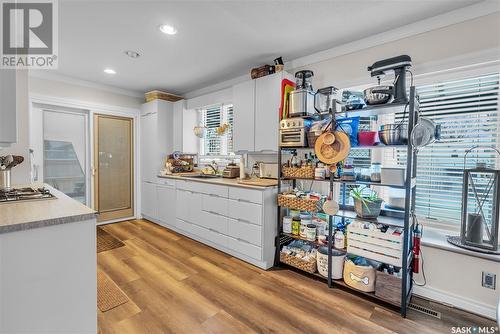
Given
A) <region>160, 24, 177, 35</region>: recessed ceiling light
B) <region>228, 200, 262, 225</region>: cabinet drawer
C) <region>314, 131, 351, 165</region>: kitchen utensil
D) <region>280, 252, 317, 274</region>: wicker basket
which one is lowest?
<region>280, 252, 317, 274</region>: wicker basket

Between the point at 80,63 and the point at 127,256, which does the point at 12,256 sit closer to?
the point at 127,256

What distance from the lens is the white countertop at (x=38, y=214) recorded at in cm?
109

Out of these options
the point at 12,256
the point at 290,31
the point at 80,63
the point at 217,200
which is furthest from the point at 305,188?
the point at 80,63

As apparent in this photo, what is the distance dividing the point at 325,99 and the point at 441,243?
167 centimetres

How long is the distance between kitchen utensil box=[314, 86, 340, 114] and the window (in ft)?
5.50

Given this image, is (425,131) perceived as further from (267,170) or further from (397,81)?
(267,170)

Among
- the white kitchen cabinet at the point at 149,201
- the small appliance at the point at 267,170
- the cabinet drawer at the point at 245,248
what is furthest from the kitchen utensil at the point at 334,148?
the white kitchen cabinet at the point at 149,201

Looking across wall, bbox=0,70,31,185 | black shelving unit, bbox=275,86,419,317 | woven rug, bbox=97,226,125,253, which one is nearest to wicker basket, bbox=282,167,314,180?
black shelving unit, bbox=275,86,419,317

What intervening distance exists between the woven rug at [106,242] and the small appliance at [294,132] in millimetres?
2654

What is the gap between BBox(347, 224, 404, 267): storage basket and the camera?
6.23ft

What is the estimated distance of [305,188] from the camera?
287cm

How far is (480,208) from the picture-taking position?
73.7 inches

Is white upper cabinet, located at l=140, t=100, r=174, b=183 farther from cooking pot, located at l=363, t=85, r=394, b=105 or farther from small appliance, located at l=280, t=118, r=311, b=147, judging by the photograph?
cooking pot, located at l=363, t=85, r=394, b=105

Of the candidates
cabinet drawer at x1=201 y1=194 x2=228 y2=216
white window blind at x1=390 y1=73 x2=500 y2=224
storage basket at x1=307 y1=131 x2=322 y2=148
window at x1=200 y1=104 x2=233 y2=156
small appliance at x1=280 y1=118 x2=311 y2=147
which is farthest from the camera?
window at x1=200 y1=104 x2=233 y2=156
